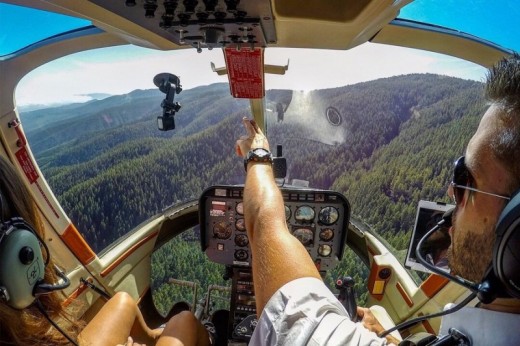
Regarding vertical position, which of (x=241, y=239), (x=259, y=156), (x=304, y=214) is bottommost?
(x=241, y=239)

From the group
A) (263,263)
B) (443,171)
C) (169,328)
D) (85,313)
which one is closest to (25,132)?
(85,313)

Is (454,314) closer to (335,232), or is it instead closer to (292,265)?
(292,265)

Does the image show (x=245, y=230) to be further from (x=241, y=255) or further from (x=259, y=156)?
(x=259, y=156)

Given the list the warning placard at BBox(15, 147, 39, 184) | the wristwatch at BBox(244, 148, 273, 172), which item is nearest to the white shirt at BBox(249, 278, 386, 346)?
the wristwatch at BBox(244, 148, 273, 172)

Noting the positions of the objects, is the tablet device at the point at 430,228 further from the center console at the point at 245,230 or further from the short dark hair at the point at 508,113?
the short dark hair at the point at 508,113

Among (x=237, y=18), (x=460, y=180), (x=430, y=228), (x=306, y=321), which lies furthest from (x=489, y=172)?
(x=430, y=228)

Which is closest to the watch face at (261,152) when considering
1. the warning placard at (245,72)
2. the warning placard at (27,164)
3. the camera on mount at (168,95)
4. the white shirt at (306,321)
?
the white shirt at (306,321)
